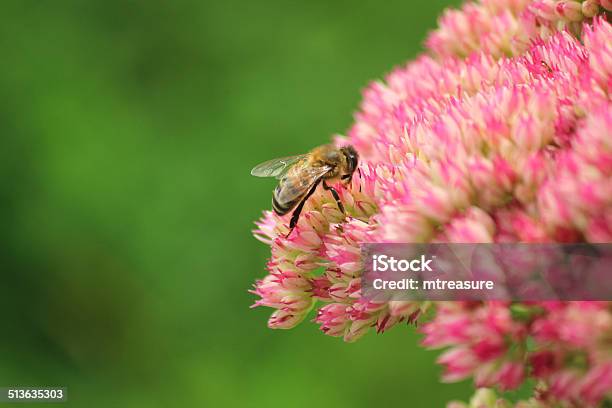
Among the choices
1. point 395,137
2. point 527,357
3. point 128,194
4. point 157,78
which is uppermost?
point 157,78

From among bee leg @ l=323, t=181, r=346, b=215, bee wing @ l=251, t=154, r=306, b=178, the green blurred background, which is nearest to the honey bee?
bee leg @ l=323, t=181, r=346, b=215

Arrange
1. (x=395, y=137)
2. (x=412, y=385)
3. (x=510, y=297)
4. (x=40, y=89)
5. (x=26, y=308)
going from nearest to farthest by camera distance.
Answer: (x=510, y=297) < (x=395, y=137) < (x=412, y=385) < (x=26, y=308) < (x=40, y=89)

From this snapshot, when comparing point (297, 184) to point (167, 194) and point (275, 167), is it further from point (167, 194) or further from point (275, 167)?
point (167, 194)

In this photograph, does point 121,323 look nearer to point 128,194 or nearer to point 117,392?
point 117,392

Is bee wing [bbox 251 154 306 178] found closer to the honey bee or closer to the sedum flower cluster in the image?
the honey bee

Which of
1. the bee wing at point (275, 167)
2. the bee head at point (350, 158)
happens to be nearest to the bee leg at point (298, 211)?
the bee head at point (350, 158)

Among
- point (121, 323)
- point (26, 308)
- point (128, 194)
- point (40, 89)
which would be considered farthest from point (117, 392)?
point (40, 89)

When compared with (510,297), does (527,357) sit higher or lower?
lower

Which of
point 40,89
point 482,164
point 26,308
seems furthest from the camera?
point 40,89
